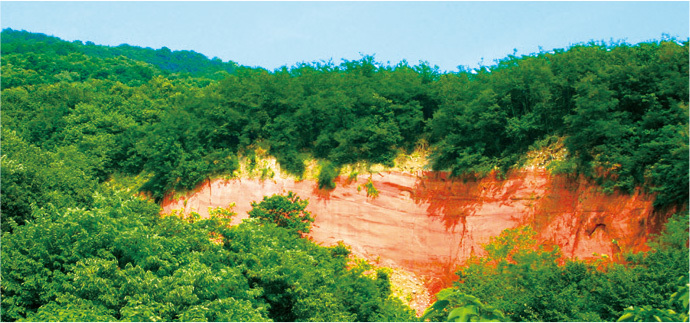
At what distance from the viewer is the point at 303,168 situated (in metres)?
30.6

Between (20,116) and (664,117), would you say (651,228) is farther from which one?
(20,116)

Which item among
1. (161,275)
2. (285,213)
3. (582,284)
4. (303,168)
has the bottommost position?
(161,275)

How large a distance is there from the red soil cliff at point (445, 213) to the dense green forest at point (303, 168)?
65 centimetres

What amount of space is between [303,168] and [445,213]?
6475 mm

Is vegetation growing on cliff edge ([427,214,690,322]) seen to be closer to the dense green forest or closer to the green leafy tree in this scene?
the dense green forest

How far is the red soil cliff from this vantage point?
2433 cm

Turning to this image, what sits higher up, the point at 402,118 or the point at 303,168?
the point at 402,118

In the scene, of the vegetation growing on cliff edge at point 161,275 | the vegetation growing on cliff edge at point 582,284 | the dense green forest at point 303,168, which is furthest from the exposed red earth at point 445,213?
the vegetation growing on cliff edge at point 161,275

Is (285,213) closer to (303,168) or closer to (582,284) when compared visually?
(303,168)

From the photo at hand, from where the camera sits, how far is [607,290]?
19.7 meters

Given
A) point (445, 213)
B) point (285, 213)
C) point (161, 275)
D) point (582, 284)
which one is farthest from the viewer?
point (285, 213)

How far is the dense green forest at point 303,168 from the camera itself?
1808 cm

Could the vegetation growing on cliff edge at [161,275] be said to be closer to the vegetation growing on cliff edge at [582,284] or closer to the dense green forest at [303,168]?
the dense green forest at [303,168]

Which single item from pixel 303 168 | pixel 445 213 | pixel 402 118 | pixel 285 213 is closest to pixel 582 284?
pixel 445 213
